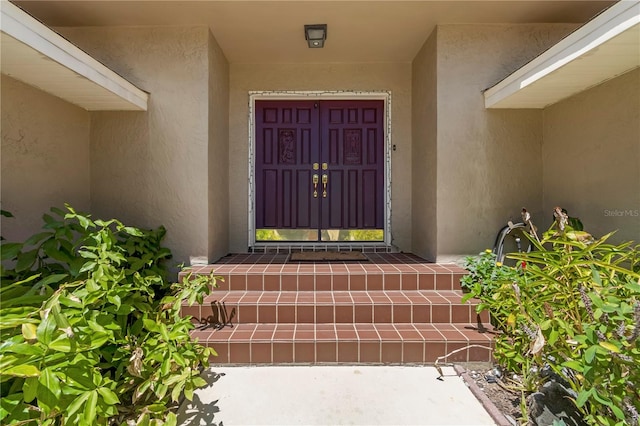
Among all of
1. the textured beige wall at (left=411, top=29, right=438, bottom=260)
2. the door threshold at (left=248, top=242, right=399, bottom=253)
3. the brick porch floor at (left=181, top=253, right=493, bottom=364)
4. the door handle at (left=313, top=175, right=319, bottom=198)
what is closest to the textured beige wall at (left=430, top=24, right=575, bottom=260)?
the textured beige wall at (left=411, top=29, right=438, bottom=260)

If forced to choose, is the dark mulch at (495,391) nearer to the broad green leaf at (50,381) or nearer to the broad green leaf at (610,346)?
the broad green leaf at (610,346)

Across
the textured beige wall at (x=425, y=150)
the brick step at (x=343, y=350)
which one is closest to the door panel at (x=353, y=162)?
the textured beige wall at (x=425, y=150)

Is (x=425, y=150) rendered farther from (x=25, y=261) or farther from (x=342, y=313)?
(x=25, y=261)

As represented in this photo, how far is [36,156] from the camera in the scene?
8.82ft

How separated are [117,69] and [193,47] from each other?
31.9 inches

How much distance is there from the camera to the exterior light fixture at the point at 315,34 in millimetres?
3172

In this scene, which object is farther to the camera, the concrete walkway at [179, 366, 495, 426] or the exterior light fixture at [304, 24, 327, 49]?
the exterior light fixture at [304, 24, 327, 49]

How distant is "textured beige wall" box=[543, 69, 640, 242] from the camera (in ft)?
8.20

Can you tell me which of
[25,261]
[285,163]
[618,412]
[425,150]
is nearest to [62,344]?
[25,261]

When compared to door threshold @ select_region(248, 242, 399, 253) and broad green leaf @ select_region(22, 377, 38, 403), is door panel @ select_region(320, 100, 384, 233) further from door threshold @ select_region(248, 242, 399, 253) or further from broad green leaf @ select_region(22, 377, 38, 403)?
broad green leaf @ select_region(22, 377, 38, 403)

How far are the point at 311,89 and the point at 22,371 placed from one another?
3731 millimetres

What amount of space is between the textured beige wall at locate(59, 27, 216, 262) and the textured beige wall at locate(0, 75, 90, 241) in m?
0.45

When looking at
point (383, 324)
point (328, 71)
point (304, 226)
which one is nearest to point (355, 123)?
point (328, 71)

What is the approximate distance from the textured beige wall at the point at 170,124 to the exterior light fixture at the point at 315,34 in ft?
3.38
